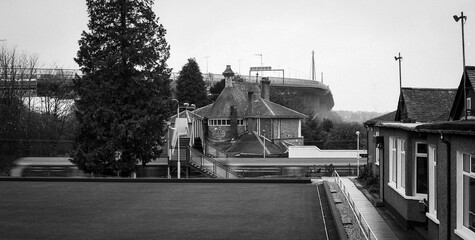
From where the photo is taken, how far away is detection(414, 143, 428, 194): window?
11.7 metres

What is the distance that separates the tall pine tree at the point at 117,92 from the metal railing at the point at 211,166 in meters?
7.32

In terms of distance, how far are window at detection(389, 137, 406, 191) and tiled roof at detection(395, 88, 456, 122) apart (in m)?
7.74

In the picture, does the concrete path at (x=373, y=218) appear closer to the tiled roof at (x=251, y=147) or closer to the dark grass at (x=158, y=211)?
the dark grass at (x=158, y=211)

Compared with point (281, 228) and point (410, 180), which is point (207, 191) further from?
point (410, 180)

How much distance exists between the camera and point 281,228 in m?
12.0

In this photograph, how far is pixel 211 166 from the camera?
41.2 meters

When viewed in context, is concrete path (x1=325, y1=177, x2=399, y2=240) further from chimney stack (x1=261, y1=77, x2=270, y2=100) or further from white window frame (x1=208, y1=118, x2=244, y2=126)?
chimney stack (x1=261, y1=77, x2=270, y2=100)

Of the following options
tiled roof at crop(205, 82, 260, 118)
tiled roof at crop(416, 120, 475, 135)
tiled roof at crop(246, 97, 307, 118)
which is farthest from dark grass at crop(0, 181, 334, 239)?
tiled roof at crop(205, 82, 260, 118)

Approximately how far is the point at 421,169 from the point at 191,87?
6568cm

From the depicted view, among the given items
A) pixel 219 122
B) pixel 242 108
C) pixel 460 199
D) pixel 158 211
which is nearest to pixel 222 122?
pixel 219 122

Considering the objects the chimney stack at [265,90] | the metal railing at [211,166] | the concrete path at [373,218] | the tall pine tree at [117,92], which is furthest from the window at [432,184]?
the chimney stack at [265,90]

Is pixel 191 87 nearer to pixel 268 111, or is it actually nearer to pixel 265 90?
pixel 265 90

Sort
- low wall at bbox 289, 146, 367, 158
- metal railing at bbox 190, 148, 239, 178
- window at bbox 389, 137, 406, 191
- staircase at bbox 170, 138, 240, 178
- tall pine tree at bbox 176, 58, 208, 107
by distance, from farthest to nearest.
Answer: tall pine tree at bbox 176, 58, 208, 107, low wall at bbox 289, 146, 367, 158, staircase at bbox 170, 138, 240, 178, metal railing at bbox 190, 148, 239, 178, window at bbox 389, 137, 406, 191

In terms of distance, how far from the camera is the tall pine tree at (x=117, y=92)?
106 feet
